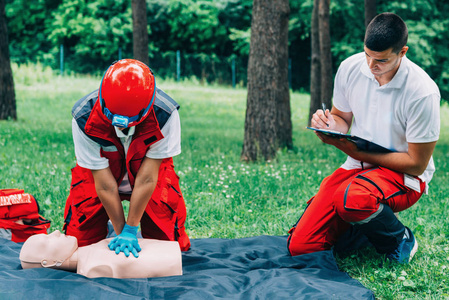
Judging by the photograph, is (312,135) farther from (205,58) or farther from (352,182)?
(205,58)

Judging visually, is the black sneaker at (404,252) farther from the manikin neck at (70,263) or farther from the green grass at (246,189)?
the manikin neck at (70,263)

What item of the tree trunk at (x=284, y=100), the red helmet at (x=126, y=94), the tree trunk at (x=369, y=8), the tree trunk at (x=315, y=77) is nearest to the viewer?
the red helmet at (x=126, y=94)

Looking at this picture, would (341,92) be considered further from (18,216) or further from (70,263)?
(18,216)

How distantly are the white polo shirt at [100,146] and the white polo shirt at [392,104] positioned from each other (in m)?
1.33

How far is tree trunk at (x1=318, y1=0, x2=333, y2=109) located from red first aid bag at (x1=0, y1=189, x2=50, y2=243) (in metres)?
7.33

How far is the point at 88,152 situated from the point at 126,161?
245mm

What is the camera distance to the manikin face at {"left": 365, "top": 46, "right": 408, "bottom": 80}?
3.29m

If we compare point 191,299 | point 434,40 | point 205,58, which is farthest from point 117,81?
point 205,58

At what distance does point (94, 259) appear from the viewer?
3.20m

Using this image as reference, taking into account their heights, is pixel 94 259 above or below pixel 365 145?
below

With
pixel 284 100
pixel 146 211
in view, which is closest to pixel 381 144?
pixel 146 211

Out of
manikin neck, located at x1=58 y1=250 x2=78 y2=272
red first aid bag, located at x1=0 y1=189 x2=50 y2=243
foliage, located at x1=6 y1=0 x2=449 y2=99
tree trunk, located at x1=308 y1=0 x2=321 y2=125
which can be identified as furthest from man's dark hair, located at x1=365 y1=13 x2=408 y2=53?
foliage, located at x1=6 y1=0 x2=449 y2=99

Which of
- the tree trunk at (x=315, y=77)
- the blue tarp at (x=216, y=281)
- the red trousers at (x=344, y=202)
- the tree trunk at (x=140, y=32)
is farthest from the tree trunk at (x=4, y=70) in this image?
the red trousers at (x=344, y=202)

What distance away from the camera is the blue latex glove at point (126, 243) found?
3238 millimetres
